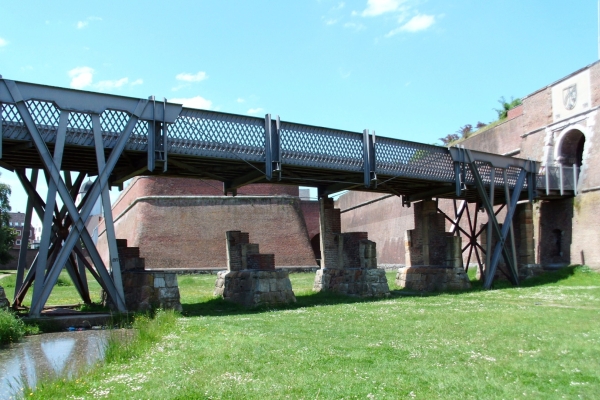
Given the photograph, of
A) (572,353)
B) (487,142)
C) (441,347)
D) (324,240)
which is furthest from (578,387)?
(487,142)

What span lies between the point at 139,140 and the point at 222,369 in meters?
7.88

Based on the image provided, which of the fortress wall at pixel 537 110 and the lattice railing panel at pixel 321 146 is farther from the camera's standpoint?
the fortress wall at pixel 537 110

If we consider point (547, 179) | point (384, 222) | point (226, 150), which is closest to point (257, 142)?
point (226, 150)

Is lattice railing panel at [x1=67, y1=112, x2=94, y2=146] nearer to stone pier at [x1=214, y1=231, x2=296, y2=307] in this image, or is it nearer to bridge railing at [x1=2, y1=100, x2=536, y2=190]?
bridge railing at [x1=2, y1=100, x2=536, y2=190]

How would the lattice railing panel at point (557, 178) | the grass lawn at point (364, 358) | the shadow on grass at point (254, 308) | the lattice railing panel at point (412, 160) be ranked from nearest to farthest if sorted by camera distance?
the grass lawn at point (364, 358), the shadow on grass at point (254, 308), the lattice railing panel at point (412, 160), the lattice railing panel at point (557, 178)

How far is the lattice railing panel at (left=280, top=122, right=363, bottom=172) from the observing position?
1573 centimetres

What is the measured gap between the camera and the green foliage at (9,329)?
9.75 metres

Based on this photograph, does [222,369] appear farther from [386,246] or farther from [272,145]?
[386,246]

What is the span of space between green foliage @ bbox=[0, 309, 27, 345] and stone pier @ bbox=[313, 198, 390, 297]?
34.7ft

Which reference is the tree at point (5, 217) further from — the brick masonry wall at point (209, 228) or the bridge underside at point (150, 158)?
the bridge underside at point (150, 158)

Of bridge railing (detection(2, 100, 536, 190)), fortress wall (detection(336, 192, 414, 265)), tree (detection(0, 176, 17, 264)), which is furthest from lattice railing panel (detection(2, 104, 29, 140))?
tree (detection(0, 176, 17, 264))

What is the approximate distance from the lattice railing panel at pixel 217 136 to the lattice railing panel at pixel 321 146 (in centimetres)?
83

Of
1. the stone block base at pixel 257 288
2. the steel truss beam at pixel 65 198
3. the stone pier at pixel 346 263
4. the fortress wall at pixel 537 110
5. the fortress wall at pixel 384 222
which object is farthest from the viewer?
the fortress wall at pixel 384 222

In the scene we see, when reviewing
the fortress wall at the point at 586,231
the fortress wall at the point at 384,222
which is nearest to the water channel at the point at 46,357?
the fortress wall at the point at 586,231
